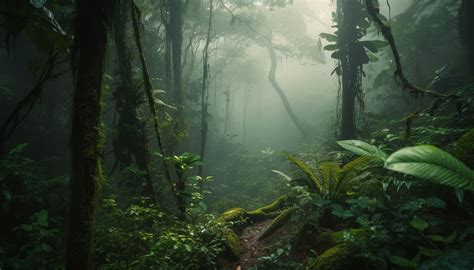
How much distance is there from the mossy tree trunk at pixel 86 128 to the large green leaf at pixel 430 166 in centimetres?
248

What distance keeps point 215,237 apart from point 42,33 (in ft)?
12.2

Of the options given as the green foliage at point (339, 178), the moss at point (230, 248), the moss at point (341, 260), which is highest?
the green foliage at point (339, 178)

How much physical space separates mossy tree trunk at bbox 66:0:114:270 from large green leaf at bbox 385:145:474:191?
97.5 inches

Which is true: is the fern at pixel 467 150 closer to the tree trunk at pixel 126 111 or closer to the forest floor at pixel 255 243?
the forest floor at pixel 255 243

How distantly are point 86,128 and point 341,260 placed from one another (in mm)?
3222

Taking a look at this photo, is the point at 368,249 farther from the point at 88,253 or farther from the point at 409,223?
the point at 88,253

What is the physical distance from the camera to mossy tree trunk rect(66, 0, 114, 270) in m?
2.64

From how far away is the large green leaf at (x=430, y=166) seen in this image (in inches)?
85.6

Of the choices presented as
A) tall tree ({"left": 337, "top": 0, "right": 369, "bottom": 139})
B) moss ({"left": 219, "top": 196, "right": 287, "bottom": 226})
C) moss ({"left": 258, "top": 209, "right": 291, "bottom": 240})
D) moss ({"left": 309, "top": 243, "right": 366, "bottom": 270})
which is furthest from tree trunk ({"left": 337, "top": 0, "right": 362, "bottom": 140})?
moss ({"left": 309, "top": 243, "right": 366, "bottom": 270})

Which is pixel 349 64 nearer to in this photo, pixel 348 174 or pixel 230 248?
pixel 348 174

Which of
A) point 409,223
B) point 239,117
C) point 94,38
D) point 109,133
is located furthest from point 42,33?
point 239,117

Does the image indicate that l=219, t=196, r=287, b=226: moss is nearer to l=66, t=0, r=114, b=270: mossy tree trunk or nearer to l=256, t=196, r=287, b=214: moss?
l=256, t=196, r=287, b=214: moss

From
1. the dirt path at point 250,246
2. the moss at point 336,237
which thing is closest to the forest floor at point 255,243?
the dirt path at point 250,246

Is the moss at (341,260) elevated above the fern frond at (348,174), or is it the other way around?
the fern frond at (348,174)
